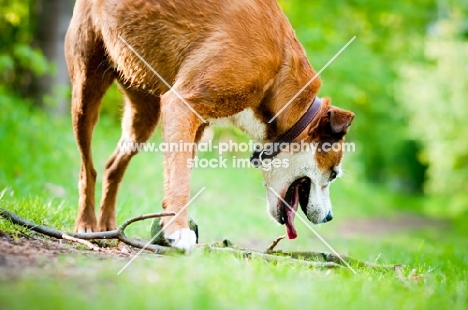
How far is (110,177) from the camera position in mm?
5141

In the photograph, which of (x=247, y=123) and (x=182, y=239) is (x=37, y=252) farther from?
(x=247, y=123)

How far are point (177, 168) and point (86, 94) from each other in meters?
1.36

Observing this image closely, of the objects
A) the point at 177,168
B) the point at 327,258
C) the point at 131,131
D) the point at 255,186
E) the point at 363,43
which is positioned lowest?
the point at 327,258

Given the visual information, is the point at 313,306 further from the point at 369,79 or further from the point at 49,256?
the point at 369,79

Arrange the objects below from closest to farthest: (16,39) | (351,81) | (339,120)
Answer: (339,120)
(16,39)
(351,81)

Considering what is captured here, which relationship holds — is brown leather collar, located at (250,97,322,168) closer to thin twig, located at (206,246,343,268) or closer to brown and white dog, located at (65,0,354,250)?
brown and white dog, located at (65,0,354,250)

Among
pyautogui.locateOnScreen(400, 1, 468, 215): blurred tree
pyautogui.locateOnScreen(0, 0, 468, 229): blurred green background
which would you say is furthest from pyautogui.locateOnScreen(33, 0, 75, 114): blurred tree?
pyautogui.locateOnScreen(400, 1, 468, 215): blurred tree

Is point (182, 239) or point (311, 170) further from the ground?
point (311, 170)

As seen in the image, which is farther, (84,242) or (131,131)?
(131,131)

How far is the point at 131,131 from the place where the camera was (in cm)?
529

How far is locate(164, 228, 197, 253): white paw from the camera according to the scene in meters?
3.56

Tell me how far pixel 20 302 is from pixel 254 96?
249cm

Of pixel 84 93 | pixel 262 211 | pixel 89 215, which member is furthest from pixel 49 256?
pixel 262 211

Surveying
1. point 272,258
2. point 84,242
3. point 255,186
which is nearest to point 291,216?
point 272,258
